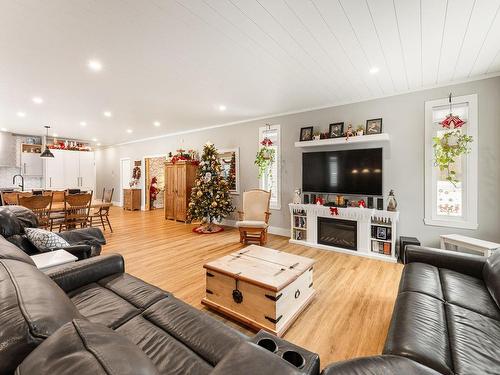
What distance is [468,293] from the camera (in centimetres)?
177

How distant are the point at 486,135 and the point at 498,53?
1105 mm

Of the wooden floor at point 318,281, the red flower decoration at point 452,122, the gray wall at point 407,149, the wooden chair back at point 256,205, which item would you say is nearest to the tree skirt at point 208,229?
the wooden floor at point 318,281

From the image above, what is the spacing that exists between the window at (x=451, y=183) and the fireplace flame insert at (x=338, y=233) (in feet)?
3.73

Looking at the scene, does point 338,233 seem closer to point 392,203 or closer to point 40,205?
point 392,203

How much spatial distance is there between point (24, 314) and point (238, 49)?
9.18 ft

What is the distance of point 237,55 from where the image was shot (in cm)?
277

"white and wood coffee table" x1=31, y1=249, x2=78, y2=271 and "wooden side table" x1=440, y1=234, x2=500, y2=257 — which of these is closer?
"white and wood coffee table" x1=31, y1=249, x2=78, y2=271

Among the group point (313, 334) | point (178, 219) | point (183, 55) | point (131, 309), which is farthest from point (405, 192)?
point (178, 219)

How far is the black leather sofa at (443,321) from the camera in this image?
0.92 metres

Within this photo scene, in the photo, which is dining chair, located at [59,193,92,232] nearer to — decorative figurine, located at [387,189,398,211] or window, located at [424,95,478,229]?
decorative figurine, located at [387,189,398,211]

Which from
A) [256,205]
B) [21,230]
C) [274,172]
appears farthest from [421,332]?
[274,172]

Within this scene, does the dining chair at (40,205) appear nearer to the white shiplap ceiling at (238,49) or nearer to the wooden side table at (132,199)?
the white shiplap ceiling at (238,49)

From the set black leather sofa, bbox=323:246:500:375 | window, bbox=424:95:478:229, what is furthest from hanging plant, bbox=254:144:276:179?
black leather sofa, bbox=323:246:500:375

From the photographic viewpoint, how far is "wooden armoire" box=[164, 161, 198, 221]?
662 cm
